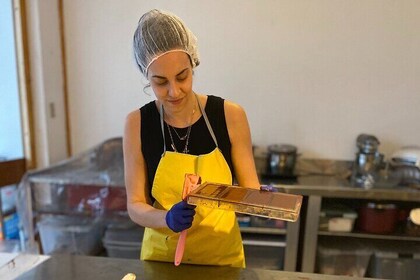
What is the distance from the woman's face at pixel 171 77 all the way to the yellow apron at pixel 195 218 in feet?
0.41

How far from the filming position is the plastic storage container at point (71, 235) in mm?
1841

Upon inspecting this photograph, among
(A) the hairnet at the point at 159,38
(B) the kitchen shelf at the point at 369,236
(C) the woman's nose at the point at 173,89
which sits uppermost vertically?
(A) the hairnet at the point at 159,38

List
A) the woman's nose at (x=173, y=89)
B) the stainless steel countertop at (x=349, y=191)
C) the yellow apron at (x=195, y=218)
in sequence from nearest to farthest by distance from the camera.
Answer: the woman's nose at (x=173, y=89) → the yellow apron at (x=195, y=218) → the stainless steel countertop at (x=349, y=191)

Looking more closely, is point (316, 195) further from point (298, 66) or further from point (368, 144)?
point (298, 66)

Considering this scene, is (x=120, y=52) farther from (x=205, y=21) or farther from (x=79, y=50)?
(x=205, y=21)

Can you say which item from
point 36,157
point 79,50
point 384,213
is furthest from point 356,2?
point 36,157

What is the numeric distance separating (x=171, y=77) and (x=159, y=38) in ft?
0.31

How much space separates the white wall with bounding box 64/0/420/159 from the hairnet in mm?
795

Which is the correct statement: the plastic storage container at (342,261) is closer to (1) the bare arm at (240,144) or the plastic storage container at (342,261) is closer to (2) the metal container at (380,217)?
(2) the metal container at (380,217)

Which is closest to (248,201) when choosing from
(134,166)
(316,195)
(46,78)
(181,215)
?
(181,215)

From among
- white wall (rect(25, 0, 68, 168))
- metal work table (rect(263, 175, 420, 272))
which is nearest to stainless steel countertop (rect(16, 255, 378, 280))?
metal work table (rect(263, 175, 420, 272))

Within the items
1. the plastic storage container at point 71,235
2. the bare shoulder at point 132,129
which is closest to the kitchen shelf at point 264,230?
the plastic storage container at point 71,235

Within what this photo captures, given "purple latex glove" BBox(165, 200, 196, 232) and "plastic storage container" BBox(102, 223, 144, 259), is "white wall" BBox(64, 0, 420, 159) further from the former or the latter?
"purple latex glove" BBox(165, 200, 196, 232)

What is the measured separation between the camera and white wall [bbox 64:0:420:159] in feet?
5.75
